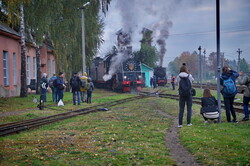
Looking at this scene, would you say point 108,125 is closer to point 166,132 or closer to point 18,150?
point 166,132

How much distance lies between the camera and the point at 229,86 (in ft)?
39.6

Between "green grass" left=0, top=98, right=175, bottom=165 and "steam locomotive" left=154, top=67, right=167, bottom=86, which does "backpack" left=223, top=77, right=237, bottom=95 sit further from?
"steam locomotive" left=154, top=67, right=167, bottom=86

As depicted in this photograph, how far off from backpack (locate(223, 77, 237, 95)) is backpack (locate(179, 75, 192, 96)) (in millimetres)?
1302

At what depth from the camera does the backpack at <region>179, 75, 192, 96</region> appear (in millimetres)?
11617

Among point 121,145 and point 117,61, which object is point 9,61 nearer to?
point 117,61

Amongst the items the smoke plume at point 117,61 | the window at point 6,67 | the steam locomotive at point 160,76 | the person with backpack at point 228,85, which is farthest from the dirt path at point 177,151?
the steam locomotive at point 160,76

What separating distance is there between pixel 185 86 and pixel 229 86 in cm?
153

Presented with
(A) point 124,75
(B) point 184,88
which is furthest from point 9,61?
(B) point 184,88

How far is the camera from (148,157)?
7094 mm

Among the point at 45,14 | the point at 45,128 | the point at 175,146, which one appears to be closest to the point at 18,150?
the point at 175,146

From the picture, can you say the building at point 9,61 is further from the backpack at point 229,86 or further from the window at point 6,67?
the backpack at point 229,86

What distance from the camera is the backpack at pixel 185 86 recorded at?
1162cm

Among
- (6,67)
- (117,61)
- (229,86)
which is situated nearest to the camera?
(229,86)

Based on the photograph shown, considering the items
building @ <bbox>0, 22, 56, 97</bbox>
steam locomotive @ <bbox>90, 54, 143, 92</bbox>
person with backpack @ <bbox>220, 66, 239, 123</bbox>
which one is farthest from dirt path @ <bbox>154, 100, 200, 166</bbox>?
steam locomotive @ <bbox>90, 54, 143, 92</bbox>
